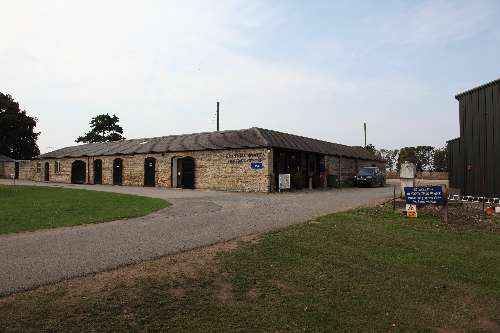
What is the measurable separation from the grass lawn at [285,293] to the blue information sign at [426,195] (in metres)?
3.16

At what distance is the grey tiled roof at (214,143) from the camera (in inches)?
948

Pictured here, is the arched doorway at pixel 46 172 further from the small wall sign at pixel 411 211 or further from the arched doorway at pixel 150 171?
Result: the small wall sign at pixel 411 211

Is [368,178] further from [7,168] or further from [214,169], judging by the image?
[7,168]

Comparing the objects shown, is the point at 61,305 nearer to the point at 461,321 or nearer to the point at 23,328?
the point at 23,328

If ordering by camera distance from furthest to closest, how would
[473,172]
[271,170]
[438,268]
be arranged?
[271,170] → [473,172] → [438,268]

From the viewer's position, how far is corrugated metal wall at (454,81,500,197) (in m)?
12.8

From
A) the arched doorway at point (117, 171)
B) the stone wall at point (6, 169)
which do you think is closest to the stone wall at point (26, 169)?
the stone wall at point (6, 169)

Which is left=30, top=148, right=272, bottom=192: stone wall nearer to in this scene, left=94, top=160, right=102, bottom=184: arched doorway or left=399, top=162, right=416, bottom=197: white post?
left=94, top=160, right=102, bottom=184: arched doorway

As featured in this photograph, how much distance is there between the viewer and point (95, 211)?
1205 centimetres

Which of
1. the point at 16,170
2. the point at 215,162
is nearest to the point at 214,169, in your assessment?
the point at 215,162

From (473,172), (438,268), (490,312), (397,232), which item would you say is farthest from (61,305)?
(473,172)

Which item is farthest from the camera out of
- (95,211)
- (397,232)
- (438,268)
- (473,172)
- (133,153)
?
(133,153)

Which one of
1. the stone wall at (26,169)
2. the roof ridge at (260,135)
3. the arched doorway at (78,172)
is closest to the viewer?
the roof ridge at (260,135)

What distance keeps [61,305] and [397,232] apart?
7.27m
